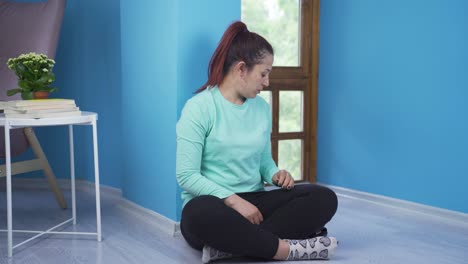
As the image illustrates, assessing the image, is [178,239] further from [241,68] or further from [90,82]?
[90,82]

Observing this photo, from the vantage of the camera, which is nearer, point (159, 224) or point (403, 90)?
point (159, 224)

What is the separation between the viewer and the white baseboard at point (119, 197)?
1966 millimetres

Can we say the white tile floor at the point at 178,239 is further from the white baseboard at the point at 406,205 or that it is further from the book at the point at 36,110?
the book at the point at 36,110

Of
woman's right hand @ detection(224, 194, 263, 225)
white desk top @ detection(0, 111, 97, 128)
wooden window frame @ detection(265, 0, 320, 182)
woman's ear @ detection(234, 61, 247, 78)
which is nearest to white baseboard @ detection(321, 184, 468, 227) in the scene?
wooden window frame @ detection(265, 0, 320, 182)

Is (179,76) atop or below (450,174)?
atop

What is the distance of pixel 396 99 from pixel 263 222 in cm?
116

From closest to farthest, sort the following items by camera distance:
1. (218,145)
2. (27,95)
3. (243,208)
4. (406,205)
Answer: (243,208)
(218,145)
(27,95)
(406,205)

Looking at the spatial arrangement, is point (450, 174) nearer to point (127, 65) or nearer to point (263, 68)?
point (263, 68)

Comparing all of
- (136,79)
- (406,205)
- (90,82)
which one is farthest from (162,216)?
(406,205)

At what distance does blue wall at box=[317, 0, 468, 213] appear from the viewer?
221 cm

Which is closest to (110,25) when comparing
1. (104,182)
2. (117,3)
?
(117,3)

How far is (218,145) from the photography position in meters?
1.65

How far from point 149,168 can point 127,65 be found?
20.1 inches

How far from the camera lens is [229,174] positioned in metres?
1.70
